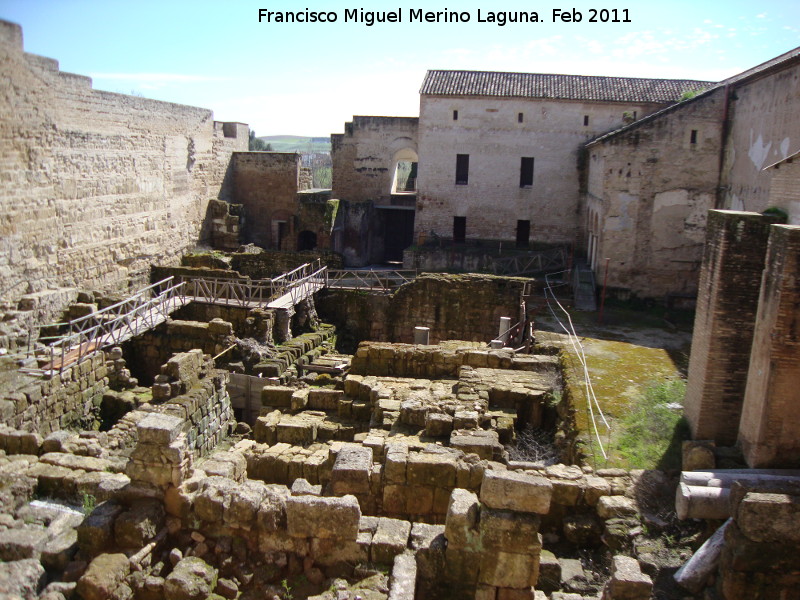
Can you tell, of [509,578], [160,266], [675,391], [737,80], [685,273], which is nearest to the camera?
[509,578]

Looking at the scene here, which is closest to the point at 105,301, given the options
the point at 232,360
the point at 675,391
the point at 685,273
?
the point at 232,360

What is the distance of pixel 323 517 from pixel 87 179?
15.3 metres

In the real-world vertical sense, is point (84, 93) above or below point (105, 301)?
above

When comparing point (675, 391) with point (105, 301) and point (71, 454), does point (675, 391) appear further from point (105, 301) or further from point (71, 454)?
point (105, 301)

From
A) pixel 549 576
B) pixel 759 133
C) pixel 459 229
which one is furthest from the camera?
pixel 459 229

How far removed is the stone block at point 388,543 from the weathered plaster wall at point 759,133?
10.7 metres

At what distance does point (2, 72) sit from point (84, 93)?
300cm

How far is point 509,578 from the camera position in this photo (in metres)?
5.90

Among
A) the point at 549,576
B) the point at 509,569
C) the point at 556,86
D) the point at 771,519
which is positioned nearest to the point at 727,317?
the point at 771,519

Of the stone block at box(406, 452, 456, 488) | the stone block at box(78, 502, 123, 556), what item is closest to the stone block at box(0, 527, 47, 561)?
the stone block at box(78, 502, 123, 556)

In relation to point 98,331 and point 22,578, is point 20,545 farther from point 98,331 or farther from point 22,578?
point 98,331

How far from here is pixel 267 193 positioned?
27594mm

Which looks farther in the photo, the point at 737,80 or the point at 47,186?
the point at 737,80

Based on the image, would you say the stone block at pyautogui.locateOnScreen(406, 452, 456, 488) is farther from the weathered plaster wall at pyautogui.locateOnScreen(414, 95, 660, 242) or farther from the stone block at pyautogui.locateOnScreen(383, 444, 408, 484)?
the weathered plaster wall at pyautogui.locateOnScreen(414, 95, 660, 242)
